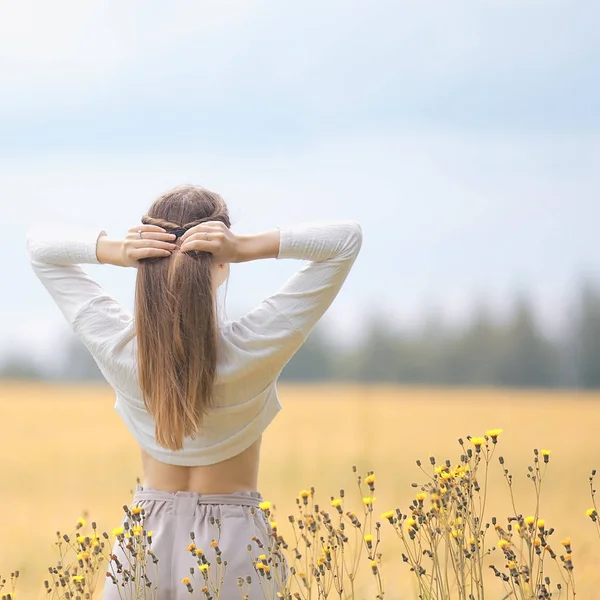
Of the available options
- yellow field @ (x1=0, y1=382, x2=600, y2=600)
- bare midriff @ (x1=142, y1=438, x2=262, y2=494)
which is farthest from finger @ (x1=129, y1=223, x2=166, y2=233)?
yellow field @ (x1=0, y1=382, x2=600, y2=600)

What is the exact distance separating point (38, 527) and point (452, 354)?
11532mm

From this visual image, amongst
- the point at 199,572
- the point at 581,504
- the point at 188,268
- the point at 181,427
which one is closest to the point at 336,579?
the point at 199,572

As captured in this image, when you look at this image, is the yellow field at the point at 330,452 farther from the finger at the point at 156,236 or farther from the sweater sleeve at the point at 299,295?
the finger at the point at 156,236

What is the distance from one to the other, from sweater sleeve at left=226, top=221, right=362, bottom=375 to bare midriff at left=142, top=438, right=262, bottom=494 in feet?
0.73

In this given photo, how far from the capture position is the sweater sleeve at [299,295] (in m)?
1.82

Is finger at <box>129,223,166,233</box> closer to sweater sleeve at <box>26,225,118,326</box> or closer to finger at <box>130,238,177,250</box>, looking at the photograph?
finger at <box>130,238,177,250</box>

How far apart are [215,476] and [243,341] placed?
1.05ft

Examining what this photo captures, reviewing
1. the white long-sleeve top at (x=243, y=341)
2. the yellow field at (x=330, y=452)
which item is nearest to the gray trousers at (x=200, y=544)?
the white long-sleeve top at (x=243, y=341)

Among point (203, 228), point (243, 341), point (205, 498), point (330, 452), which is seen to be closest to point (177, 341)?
point (243, 341)

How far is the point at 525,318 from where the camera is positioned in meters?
16.4

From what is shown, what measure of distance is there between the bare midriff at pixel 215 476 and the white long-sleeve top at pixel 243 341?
29 mm

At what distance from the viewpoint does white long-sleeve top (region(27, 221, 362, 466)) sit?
1.83 meters

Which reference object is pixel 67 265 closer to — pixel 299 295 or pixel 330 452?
pixel 299 295

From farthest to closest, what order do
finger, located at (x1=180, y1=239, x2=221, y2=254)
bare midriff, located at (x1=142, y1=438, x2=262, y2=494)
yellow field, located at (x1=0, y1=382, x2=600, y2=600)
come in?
yellow field, located at (x1=0, y1=382, x2=600, y2=600) < bare midriff, located at (x1=142, y1=438, x2=262, y2=494) < finger, located at (x1=180, y1=239, x2=221, y2=254)
